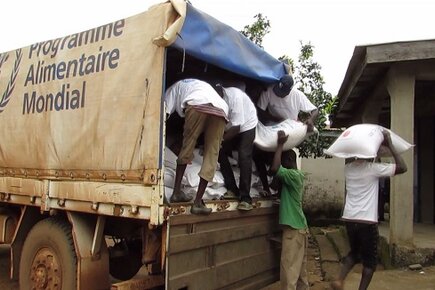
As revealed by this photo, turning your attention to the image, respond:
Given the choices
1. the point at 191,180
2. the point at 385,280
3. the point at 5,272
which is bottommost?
the point at 5,272

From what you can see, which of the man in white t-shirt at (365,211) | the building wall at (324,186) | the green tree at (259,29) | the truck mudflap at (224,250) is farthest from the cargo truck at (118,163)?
the building wall at (324,186)

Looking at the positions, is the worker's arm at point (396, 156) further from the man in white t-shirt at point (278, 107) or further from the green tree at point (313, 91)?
the green tree at point (313, 91)

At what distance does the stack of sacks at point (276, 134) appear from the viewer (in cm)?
448

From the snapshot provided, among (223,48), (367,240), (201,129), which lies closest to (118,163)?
(201,129)

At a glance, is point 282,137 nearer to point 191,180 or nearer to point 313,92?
point 191,180

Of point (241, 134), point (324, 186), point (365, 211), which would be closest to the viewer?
point (241, 134)

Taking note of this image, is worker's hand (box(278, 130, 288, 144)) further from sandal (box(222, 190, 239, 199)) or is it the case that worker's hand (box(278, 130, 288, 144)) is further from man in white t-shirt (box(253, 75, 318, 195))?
sandal (box(222, 190, 239, 199))

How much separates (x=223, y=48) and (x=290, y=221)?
1.70m

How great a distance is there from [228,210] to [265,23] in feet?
19.8

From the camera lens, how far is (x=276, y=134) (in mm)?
4480

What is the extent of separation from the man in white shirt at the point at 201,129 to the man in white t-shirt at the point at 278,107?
3.62 ft

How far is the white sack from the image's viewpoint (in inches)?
176

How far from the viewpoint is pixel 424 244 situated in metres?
6.32

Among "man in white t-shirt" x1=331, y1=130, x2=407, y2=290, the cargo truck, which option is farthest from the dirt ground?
the cargo truck
